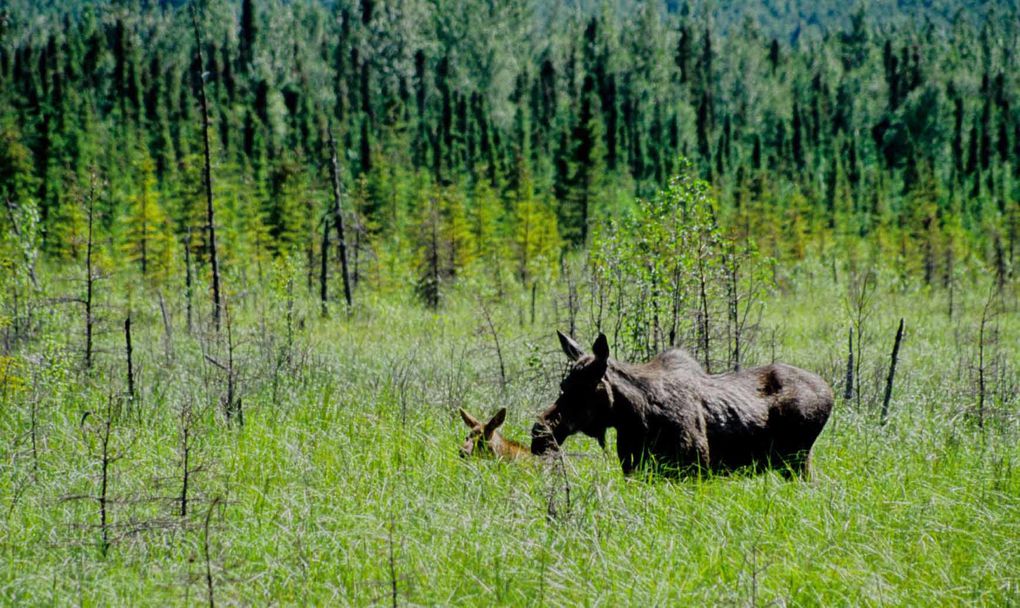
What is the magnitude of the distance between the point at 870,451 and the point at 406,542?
4.09 m

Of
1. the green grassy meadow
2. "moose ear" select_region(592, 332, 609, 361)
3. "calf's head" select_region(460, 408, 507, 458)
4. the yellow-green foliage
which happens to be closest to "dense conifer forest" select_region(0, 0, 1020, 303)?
the yellow-green foliage

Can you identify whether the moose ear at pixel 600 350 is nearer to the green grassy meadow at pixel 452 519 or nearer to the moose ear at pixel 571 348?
the moose ear at pixel 571 348

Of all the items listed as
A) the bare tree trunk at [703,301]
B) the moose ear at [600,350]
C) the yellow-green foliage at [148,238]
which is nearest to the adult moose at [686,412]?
the moose ear at [600,350]

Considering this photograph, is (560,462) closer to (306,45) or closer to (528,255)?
(528,255)

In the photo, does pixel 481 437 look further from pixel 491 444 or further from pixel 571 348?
pixel 571 348

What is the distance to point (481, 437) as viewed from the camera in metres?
6.23

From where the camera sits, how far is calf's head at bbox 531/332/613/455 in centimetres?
445

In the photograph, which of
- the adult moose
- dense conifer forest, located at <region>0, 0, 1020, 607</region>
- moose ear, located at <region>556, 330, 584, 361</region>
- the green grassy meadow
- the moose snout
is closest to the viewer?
the green grassy meadow

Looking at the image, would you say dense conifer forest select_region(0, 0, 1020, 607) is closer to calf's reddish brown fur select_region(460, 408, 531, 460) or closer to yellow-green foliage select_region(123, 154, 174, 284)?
calf's reddish brown fur select_region(460, 408, 531, 460)

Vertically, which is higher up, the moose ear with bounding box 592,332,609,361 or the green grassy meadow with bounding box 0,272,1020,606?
the moose ear with bounding box 592,332,609,361

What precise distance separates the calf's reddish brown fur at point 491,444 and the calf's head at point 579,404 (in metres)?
1.46

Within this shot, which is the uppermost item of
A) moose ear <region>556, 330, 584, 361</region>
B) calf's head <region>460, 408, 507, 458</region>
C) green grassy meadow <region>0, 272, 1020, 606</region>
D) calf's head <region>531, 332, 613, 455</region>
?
moose ear <region>556, 330, 584, 361</region>

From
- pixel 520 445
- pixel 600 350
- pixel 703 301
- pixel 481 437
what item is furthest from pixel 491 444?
pixel 703 301

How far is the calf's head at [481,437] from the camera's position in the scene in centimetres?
606
